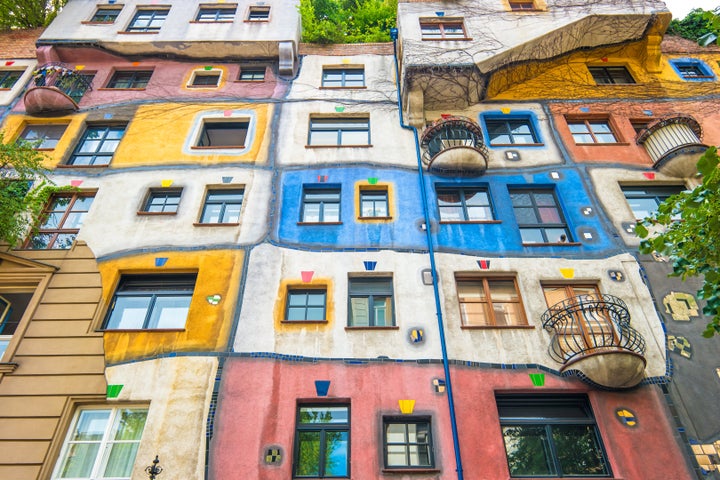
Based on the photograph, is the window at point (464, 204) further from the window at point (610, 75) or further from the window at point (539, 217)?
the window at point (610, 75)

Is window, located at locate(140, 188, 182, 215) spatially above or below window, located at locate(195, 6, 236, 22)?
below

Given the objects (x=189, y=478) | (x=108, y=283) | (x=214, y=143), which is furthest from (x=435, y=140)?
(x=189, y=478)

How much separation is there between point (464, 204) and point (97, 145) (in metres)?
10.6

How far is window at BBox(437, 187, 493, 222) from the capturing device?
12.1 metres

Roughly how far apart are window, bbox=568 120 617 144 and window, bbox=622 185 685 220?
2022 mm

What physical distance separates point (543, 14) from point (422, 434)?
44.7 ft

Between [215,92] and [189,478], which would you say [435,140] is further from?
[189,478]

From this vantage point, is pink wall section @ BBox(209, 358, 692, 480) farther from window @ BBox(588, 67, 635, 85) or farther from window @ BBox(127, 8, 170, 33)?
window @ BBox(127, 8, 170, 33)

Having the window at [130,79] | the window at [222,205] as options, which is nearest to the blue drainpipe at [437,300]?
the window at [222,205]

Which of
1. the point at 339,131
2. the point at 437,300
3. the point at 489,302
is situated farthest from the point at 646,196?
the point at 339,131

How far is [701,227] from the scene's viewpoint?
6.90 m

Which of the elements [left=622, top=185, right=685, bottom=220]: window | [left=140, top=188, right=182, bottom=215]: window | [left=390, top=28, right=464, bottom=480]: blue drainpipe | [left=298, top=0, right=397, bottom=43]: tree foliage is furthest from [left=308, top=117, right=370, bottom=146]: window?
[left=622, top=185, right=685, bottom=220]: window

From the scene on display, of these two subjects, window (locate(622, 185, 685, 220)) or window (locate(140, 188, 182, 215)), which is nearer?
window (locate(622, 185, 685, 220))

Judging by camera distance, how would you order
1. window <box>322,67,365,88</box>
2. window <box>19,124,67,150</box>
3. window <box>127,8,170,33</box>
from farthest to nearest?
1. window <box>127,8,170,33</box>
2. window <box>322,67,365,88</box>
3. window <box>19,124,67,150</box>
